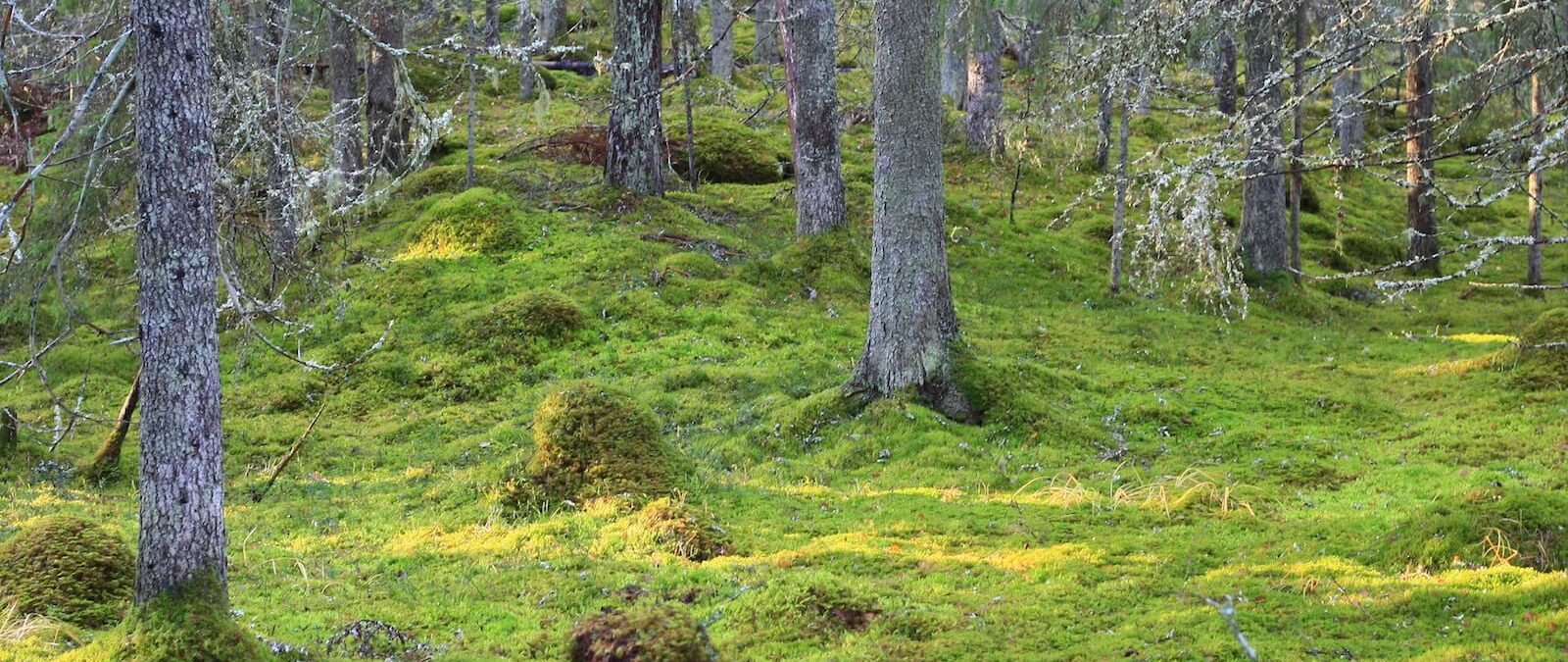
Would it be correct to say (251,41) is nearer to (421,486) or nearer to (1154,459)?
(421,486)

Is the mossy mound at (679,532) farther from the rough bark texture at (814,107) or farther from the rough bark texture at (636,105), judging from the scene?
the rough bark texture at (636,105)

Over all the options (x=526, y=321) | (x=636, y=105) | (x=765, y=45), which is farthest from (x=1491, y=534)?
(x=765, y=45)

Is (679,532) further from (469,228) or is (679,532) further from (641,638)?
(469,228)

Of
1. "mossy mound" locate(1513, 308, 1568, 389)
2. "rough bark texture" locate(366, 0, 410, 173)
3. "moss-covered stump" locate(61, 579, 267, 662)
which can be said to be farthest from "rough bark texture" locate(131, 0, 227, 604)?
"rough bark texture" locate(366, 0, 410, 173)

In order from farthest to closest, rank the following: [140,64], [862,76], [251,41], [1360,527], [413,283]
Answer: [862,76] → [413,283] → [251,41] → [1360,527] → [140,64]

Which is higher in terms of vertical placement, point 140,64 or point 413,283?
point 140,64

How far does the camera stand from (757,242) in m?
20.0

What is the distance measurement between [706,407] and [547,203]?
7.71 m

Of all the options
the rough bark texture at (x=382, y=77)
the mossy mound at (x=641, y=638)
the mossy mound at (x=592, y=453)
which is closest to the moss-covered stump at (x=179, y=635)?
the mossy mound at (x=641, y=638)

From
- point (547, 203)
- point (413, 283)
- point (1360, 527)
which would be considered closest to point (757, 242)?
point (547, 203)

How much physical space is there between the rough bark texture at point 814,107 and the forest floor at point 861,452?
0.73 m

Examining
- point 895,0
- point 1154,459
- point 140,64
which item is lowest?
point 1154,459

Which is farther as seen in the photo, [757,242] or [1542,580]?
[757,242]

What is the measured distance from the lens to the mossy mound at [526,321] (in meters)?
16.1
